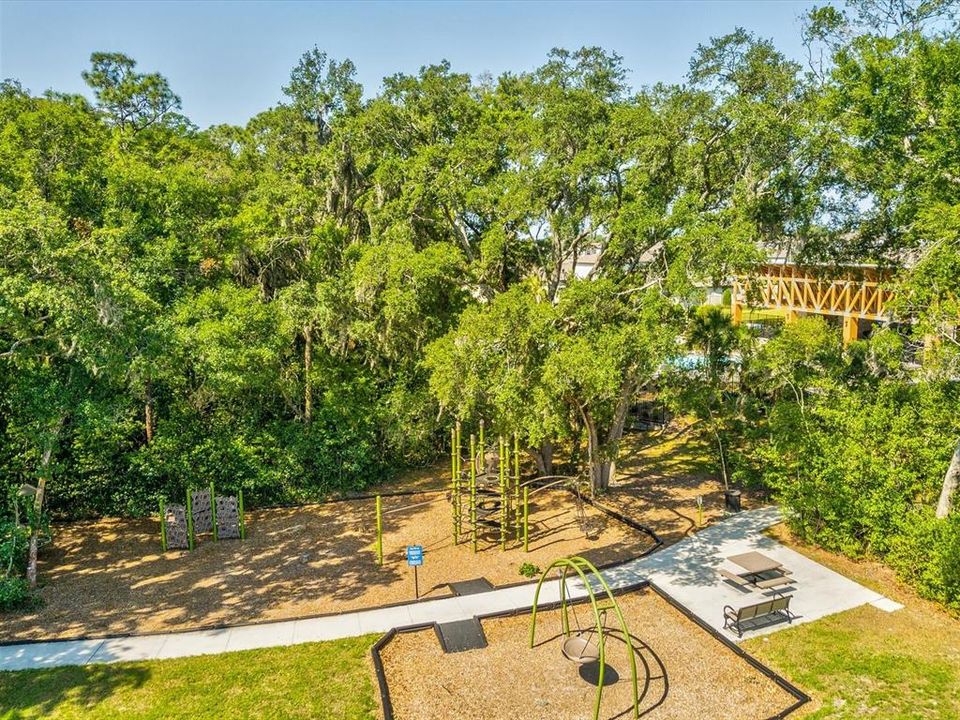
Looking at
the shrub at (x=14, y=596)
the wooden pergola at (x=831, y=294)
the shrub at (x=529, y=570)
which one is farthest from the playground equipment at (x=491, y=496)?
the wooden pergola at (x=831, y=294)

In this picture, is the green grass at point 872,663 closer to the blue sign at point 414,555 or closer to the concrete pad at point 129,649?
the blue sign at point 414,555

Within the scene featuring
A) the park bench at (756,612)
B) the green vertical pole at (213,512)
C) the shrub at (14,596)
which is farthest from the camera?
the green vertical pole at (213,512)

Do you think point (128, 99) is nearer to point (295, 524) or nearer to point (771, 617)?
point (295, 524)

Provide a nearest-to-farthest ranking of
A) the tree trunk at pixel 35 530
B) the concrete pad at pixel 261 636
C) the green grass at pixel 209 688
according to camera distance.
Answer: the green grass at pixel 209 688, the concrete pad at pixel 261 636, the tree trunk at pixel 35 530

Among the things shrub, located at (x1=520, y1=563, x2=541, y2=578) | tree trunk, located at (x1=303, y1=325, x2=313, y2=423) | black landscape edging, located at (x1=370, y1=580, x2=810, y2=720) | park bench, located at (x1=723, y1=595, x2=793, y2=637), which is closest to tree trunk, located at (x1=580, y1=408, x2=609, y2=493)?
shrub, located at (x1=520, y1=563, x2=541, y2=578)

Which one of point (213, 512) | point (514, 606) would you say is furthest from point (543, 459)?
point (213, 512)

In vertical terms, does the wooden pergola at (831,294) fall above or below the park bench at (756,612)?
above

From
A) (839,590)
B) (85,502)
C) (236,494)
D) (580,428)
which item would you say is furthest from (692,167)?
(85,502)
